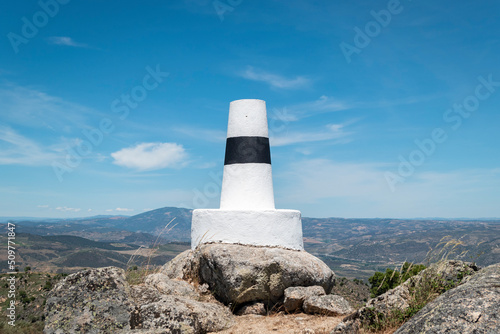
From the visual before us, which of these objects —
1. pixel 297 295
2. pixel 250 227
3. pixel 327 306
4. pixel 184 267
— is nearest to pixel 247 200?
pixel 250 227

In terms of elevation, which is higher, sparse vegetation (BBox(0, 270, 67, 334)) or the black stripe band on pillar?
the black stripe band on pillar

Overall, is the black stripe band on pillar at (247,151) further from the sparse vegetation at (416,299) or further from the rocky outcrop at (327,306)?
the sparse vegetation at (416,299)

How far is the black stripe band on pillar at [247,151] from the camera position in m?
14.3

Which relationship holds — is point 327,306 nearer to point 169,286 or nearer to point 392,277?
point 392,277

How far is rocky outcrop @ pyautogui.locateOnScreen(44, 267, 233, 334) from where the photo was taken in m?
7.54

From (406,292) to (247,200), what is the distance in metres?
7.15

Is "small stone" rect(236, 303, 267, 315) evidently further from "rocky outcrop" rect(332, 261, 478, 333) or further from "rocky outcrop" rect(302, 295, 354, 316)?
"rocky outcrop" rect(332, 261, 478, 333)

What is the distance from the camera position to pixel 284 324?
10.5m

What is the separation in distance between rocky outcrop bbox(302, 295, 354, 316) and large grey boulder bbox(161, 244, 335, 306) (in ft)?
3.69

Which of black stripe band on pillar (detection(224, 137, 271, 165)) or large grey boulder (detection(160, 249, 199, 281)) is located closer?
large grey boulder (detection(160, 249, 199, 281))

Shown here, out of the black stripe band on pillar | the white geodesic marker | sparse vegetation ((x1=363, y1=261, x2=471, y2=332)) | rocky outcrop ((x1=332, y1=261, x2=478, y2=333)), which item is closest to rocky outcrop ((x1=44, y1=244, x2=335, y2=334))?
the white geodesic marker

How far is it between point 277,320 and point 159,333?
4.77m

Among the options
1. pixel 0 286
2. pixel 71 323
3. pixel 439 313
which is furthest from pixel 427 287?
pixel 0 286

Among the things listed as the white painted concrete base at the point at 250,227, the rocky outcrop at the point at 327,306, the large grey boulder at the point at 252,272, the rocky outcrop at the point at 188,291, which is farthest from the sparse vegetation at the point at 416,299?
the white painted concrete base at the point at 250,227
